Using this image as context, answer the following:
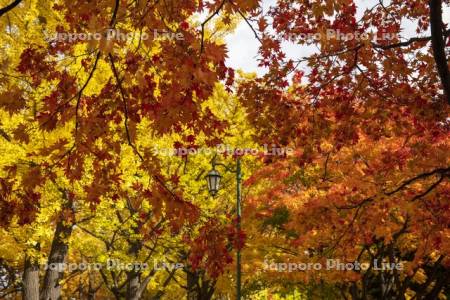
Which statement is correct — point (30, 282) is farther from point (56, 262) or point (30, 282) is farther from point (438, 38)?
point (438, 38)

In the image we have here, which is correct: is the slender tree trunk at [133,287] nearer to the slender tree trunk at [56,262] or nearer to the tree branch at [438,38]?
the slender tree trunk at [56,262]

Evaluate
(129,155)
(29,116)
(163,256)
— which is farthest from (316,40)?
(163,256)

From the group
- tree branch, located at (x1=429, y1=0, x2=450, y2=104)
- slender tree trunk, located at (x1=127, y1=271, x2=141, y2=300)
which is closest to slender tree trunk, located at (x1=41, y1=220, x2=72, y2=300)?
slender tree trunk, located at (x1=127, y1=271, x2=141, y2=300)

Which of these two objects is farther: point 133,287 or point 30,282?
point 133,287

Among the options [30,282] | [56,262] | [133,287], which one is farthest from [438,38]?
[133,287]

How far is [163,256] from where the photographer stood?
1377cm

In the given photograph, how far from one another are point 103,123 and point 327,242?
8.82 metres

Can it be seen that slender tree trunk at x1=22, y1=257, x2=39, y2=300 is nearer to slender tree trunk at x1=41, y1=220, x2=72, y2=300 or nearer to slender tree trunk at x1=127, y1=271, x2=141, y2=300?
slender tree trunk at x1=41, y1=220, x2=72, y2=300

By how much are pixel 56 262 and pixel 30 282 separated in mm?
1348

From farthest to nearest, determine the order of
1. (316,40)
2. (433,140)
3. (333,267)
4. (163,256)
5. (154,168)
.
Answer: (163,256) → (333,267) → (433,140) → (316,40) → (154,168)

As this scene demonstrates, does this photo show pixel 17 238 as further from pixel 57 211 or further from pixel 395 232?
pixel 395 232

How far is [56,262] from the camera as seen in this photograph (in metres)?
12.5

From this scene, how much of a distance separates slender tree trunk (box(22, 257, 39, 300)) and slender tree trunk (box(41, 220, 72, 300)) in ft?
1.17

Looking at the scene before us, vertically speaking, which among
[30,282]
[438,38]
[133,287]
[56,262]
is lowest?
[133,287]
